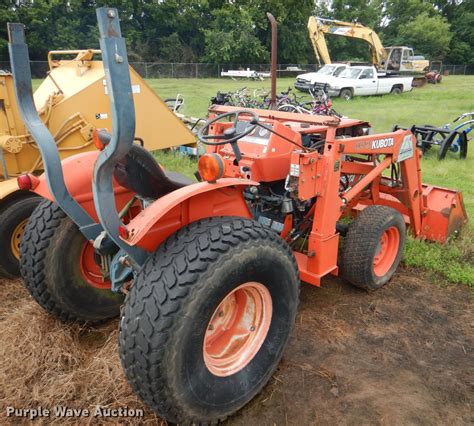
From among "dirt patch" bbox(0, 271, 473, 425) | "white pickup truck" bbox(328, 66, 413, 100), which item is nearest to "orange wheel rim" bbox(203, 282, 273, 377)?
"dirt patch" bbox(0, 271, 473, 425)

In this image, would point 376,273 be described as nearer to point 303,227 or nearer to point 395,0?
point 303,227

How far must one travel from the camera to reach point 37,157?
4523mm

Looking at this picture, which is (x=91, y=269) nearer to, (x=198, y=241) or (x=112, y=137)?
(x=198, y=241)

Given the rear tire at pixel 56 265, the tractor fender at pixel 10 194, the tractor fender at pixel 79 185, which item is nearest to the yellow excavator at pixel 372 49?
the tractor fender at pixel 10 194

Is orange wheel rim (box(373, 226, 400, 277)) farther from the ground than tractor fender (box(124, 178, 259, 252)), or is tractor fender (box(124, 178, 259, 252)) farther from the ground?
tractor fender (box(124, 178, 259, 252))

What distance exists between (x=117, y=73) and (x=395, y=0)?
58.2 metres

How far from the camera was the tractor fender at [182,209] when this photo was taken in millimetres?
2021

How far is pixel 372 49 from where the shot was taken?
25.9 meters

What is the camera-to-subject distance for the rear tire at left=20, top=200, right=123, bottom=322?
2.73 metres

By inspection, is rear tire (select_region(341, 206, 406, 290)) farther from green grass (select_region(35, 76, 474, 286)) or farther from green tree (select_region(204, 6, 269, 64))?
green tree (select_region(204, 6, 269, 64))

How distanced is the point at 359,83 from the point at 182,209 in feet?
63.3

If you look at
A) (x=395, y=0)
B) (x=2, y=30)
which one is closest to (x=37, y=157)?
(x=2, y=30)

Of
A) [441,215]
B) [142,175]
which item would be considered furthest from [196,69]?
[142,175]

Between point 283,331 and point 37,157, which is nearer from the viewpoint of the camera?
point 283,331
